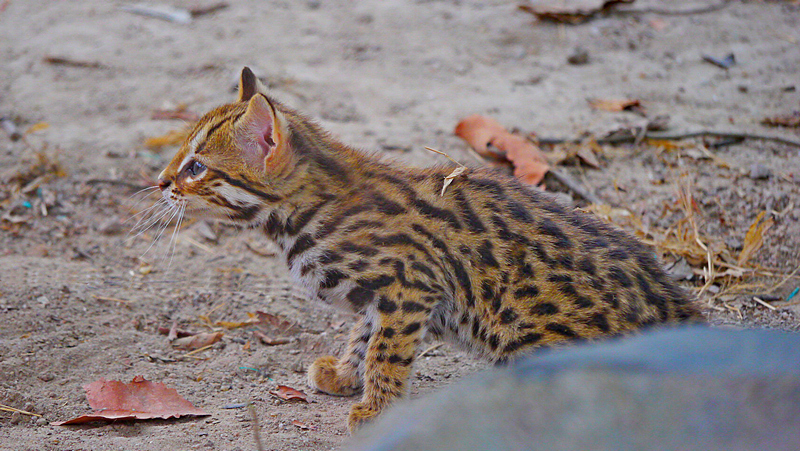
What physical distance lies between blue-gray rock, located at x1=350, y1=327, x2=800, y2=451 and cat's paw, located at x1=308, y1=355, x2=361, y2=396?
2.27m

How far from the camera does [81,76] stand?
6859 millimetres

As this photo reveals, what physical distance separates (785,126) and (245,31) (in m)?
5.22

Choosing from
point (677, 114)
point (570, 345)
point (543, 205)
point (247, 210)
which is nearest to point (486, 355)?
point (570, 345)

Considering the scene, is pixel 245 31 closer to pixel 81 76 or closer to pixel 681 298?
pixel 81 76

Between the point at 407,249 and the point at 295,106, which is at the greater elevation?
the point at 407,249

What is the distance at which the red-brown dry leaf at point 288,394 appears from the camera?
12.4ft

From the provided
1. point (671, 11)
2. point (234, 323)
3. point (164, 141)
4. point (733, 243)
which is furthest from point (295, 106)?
point (671, 11)

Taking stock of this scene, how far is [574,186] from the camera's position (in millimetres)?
5266

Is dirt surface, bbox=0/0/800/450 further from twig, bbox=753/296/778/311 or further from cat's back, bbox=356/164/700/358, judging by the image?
cat's back, bbox=356/164/700/358

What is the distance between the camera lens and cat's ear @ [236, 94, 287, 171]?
142 inches

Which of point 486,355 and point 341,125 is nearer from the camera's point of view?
point 486,355

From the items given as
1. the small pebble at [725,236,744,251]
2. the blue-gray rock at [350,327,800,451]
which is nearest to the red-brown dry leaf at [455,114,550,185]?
the small pebble at [725,236,744,251]

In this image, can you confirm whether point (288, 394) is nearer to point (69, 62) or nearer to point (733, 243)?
point (733, 243)

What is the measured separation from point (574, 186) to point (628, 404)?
382 cm
